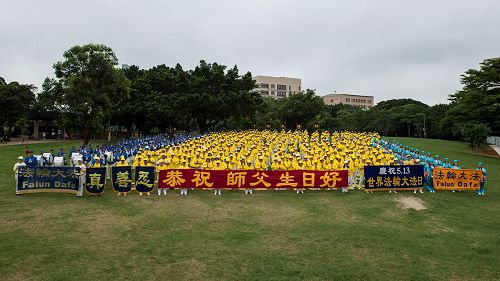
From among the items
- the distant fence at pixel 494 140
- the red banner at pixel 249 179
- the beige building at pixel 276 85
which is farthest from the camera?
the beige building at pixel 276 85

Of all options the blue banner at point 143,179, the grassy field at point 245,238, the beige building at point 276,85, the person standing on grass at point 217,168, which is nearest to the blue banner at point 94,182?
the grassy field at point 245,238

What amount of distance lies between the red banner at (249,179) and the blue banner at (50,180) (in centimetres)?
302

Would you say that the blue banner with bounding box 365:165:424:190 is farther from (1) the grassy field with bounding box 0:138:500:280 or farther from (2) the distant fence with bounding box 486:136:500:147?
(2) the distant fence with bounding box 486:136:500:147

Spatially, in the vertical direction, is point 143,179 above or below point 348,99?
below

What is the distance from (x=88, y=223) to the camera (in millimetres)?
9875

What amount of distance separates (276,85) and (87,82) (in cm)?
9360

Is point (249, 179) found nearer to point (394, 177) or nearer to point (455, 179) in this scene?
point (394, 177)

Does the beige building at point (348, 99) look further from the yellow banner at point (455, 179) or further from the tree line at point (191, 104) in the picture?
the yellow banner at point (455, 179)

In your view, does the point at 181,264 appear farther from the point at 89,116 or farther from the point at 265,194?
the point at 89,116

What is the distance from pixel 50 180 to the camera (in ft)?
43.0

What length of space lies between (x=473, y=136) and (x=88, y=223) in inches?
1331

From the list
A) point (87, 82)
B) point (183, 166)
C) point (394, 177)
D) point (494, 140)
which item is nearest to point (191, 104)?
point (87, 82)

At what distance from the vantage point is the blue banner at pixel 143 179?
44.0 ft

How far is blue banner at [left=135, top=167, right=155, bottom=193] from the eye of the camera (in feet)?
44.0
